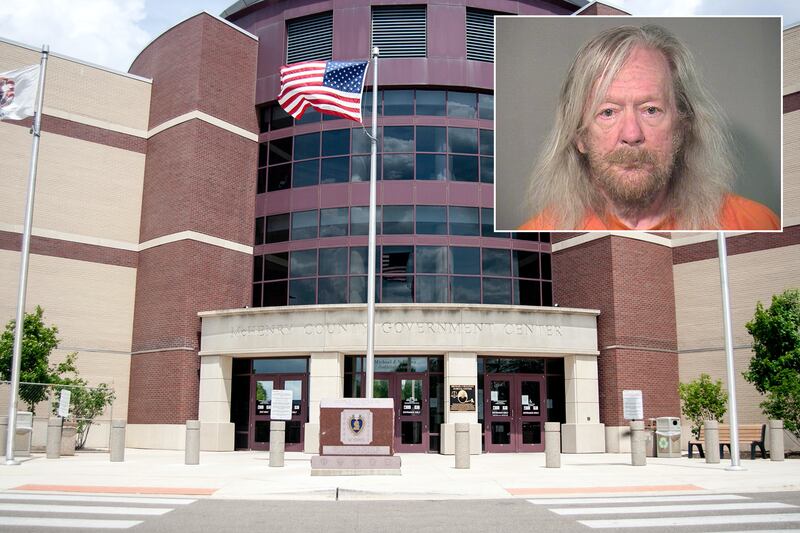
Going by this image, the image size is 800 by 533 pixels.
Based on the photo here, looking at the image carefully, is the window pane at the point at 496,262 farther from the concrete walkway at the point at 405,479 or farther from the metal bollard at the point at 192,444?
the metal bollard at the point at 192,444

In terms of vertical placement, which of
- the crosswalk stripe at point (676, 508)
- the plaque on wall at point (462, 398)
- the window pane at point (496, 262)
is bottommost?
the crosswalk stripe at point (676, 508)

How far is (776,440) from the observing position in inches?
886

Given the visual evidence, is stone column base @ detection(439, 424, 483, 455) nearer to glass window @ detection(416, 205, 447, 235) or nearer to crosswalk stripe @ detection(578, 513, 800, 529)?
glass window @ detection(416, 205, 447, 235)

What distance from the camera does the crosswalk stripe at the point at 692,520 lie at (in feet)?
36.3

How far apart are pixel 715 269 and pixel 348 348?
15.4 meters

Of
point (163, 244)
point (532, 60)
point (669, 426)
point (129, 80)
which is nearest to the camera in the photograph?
point (669, 426)

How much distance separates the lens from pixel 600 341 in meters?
30.4

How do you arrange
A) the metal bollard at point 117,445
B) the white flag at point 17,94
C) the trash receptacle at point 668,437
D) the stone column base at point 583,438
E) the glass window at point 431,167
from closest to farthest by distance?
1. the white flag at point 17,94
2. the metal bollard at point 117,445
3. the trash receptacle at point 668,437
4. the stone column base at point 583,438
5. the glass window at point 431,167

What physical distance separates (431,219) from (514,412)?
27.7 ft

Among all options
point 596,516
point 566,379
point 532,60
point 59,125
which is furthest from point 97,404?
point 596,516

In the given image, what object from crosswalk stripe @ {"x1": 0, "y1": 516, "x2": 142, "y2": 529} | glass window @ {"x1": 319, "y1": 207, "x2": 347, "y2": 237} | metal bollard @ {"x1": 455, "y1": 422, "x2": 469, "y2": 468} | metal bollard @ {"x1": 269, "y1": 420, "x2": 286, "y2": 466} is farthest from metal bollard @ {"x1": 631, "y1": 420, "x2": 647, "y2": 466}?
glass window @ {"x1": 319, "y1": 207, "x2": 347, "y2": 237}

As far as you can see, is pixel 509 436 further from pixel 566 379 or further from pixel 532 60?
pixel 532 60

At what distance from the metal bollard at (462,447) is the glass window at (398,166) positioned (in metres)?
14.3

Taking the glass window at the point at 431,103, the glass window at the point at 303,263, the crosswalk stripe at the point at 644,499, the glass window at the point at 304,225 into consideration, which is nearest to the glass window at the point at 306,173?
the glass window at the point at 304,225
